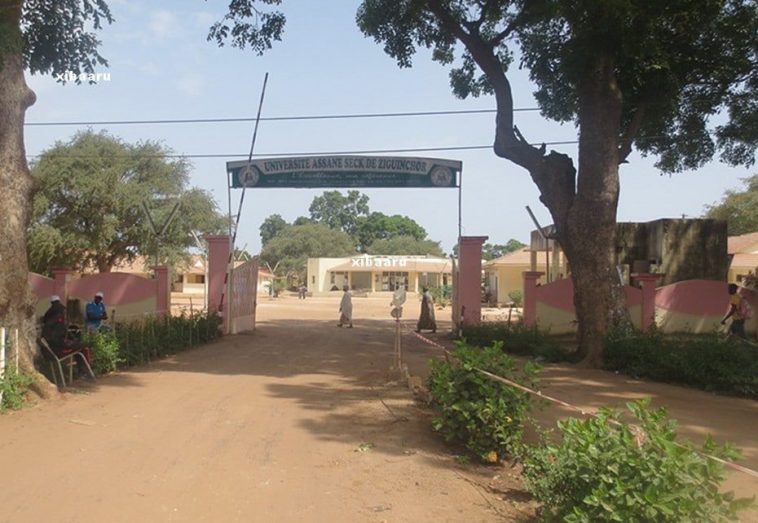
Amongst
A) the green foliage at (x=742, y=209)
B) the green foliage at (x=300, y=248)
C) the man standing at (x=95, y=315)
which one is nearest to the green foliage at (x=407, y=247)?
the green foliage at (x=300, y=248)

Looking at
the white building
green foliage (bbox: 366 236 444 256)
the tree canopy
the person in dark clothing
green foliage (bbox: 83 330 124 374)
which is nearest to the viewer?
the person in dark clothing

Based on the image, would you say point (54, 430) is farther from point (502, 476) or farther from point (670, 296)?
point (670, 296)

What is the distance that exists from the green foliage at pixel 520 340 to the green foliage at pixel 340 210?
87823mm

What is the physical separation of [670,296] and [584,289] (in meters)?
6.04

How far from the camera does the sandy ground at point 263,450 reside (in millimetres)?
5105

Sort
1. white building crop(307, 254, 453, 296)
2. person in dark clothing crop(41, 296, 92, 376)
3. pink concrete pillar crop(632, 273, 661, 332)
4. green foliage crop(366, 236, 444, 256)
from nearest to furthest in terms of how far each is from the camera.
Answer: person in dark clothing crop(41, 296, 92, 376), pink concrete pillar crop(632, 273, 661, 332), white building crop(307, 254, 453, 296), green foliage crop(366, 236, 444, 256)

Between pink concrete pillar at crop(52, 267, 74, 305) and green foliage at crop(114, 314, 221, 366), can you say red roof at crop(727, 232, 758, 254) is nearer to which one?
green foliage at crop(114, 314, 221, 366)

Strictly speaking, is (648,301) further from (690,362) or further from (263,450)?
(263,450)

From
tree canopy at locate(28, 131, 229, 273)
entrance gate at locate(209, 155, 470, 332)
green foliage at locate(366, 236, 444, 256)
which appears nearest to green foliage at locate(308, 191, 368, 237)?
green foliage at locate(366, 236, 444, 256)

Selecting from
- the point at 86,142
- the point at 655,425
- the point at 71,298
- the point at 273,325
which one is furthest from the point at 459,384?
the point at 86,142

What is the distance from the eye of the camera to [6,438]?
6.91 meters

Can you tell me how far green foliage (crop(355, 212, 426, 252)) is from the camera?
102 m

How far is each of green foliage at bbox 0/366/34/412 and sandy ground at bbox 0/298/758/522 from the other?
202mm

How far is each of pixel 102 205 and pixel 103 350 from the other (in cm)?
2193
